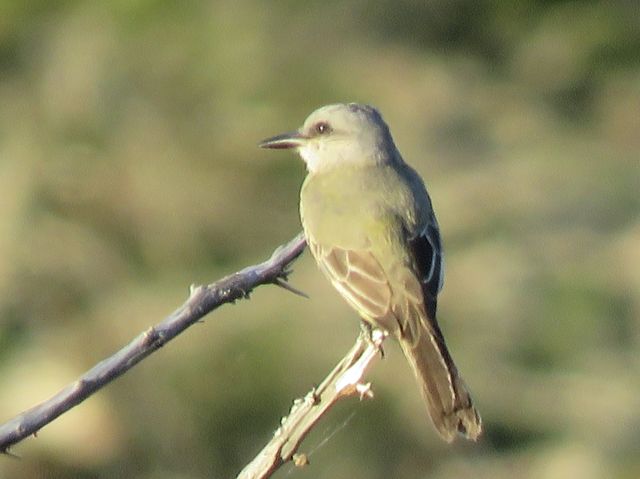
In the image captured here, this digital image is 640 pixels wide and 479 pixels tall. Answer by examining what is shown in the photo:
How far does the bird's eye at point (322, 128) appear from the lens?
682 centimetres

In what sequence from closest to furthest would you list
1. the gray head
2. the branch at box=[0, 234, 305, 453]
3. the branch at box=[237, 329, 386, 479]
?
the branch at box=[0, 234, 305, 453]
the branch at box=[237, 329, 386, 479]
the gray head

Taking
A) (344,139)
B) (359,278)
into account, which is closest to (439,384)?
(359,278)

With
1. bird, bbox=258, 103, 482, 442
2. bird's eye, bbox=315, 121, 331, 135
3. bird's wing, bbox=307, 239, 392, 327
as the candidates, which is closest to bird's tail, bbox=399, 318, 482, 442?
bird, bbox=258, 103, 482, 442

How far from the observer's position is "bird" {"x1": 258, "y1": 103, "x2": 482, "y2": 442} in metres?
5.50

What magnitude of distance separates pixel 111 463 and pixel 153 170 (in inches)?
145

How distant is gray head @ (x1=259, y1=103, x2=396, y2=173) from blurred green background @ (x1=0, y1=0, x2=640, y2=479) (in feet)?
15.4

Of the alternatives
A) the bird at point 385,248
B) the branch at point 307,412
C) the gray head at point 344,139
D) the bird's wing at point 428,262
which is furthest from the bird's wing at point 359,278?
the gray head at point 344,139

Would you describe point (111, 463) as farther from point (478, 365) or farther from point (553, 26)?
point (553, 26)

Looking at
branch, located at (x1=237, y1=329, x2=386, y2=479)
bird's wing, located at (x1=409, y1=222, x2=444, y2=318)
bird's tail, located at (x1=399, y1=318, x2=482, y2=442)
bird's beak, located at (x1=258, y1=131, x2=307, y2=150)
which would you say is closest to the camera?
branch, located at (x1=237, y1=329, x2=386, y2=479)

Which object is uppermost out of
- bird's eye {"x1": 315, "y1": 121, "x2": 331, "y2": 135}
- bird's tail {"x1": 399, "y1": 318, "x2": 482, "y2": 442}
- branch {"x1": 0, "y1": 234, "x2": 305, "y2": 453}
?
branch {"x1": 0, "y1": 234, "x2": 305, "y2": 453}

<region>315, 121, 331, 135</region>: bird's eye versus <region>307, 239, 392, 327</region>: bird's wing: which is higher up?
<region>315, 121, 331, 135</region>: bird's eye

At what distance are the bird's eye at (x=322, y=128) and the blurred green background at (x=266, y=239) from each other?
4.70 meters

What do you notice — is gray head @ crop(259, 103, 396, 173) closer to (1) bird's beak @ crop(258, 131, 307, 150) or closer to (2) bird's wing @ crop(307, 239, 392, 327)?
(1) bird's beak @ crop(258, 131, 307, 150)

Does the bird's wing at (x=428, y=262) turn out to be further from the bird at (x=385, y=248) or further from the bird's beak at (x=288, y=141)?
the bird's beak at (x=288, y=141)
